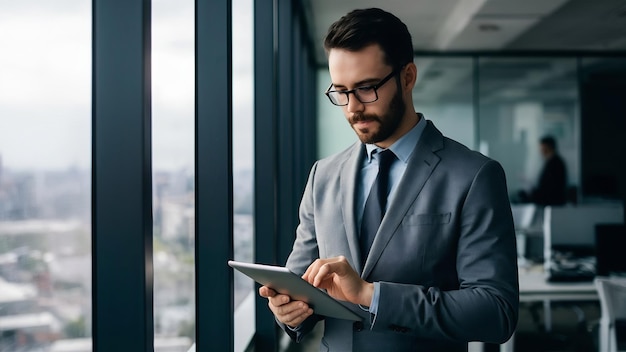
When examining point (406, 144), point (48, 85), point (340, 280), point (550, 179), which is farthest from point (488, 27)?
point (48, 85)

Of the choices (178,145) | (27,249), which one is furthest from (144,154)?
(178,145)

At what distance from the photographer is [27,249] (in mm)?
1034

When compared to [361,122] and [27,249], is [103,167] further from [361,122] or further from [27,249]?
[361,122]

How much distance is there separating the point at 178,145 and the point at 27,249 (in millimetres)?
986

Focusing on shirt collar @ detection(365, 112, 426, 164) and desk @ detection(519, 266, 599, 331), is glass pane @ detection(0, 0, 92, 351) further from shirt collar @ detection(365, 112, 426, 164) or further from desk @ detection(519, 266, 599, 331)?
desk @ detection(519, 266, 599, 331)

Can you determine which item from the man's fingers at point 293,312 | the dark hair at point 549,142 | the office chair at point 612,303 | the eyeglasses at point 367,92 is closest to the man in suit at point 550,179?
the dark hair at point 549,142

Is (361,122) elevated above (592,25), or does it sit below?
below

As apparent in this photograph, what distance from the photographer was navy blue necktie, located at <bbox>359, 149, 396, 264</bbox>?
4.46 ft

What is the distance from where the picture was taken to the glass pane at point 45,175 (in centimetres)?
100

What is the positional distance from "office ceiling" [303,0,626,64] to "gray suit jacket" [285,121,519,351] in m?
4.13

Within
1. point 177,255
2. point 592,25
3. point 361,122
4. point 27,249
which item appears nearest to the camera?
point 27,249

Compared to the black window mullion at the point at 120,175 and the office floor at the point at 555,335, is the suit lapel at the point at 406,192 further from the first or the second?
the office floor at the point at 555,335

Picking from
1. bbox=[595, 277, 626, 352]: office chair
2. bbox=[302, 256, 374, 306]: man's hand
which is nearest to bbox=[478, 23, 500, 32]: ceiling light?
bbox=[595, 277, 626, 352]: office chair

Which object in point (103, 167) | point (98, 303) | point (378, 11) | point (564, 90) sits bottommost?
point (98, 303)
